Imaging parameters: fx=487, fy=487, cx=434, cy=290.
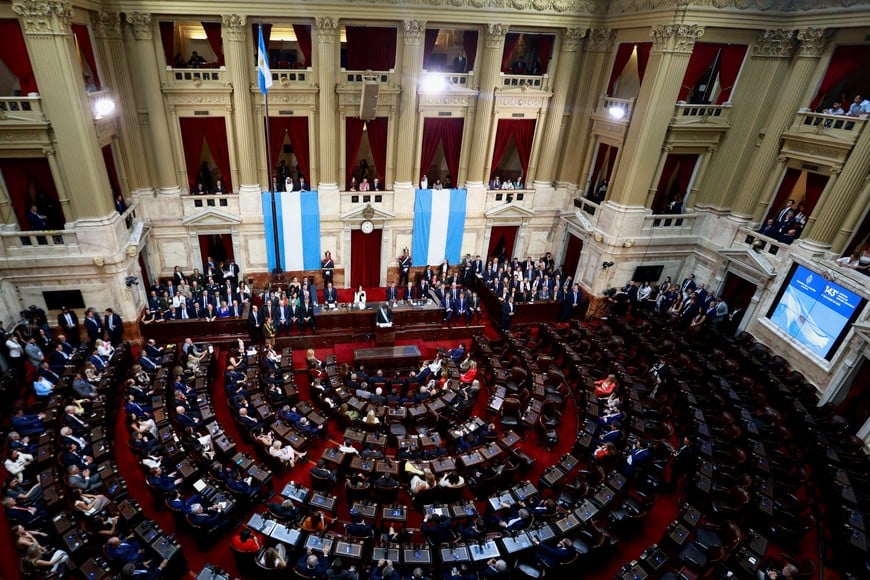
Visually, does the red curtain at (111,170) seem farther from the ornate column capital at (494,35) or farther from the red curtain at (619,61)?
the red curtain at (619,61)

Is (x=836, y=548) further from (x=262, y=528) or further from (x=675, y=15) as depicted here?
(x=675, y=15)

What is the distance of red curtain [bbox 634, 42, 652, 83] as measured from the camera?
17.7 meters

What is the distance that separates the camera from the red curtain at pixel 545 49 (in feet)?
65.0

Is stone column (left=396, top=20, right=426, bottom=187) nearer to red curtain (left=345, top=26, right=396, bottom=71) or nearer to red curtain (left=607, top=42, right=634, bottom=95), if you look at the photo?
red curtain (left=345, top=26, right=396, bottom=71)

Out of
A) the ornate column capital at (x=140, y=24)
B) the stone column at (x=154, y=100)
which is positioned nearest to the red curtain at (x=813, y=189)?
the stone column at (x=154, y=100)

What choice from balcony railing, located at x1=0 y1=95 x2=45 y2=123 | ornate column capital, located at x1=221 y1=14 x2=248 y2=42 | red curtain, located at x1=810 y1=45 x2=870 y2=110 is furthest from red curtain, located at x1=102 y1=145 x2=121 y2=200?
red curtain, located at x1=810 y1=45 x2=870 y2=110

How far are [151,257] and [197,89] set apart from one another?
6.64 meters

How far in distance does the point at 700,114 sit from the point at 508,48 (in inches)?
317

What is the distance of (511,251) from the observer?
23.1m

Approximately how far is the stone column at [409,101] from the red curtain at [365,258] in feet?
8.79

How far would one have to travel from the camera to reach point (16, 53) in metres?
13.2

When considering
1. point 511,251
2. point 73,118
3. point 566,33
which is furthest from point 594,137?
point 73,118

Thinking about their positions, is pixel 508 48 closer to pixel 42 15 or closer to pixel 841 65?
pixel 841 65

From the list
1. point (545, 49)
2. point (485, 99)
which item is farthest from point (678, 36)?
point (485, 99)
